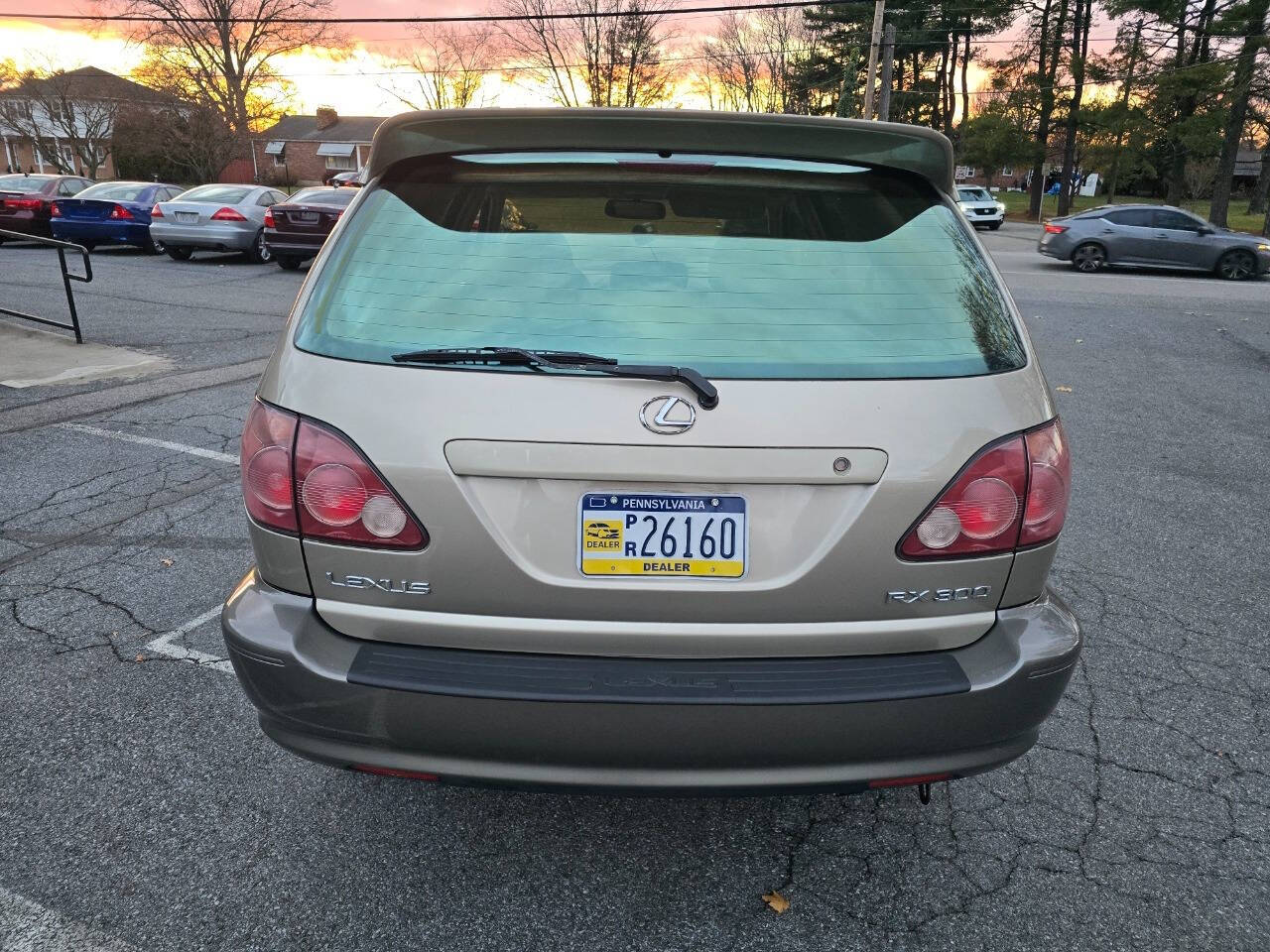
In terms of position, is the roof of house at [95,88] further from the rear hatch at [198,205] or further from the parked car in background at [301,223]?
the parked car in background at [301,223]

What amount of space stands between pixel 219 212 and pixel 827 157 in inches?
682

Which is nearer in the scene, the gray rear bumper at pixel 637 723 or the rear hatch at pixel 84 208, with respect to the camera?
the gray rear bumper at pixel 637 723

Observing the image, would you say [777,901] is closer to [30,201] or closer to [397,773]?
[397,773]

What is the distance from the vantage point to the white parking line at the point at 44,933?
2.03m

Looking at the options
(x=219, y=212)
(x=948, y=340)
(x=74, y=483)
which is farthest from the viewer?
(x=219, y=212)

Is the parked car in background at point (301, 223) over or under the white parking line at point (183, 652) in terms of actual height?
over

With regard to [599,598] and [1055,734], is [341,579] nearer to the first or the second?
[599,598]

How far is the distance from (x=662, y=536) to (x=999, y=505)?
736 millimetres

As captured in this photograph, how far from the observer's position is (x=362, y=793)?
259 cm

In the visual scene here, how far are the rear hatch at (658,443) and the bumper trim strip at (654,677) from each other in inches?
1.3

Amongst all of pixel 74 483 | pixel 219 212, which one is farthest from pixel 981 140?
pixel 74 483

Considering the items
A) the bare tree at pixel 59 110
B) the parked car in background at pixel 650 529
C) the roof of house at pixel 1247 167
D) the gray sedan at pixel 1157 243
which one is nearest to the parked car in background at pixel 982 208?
the gray sedan at pixel 1157 243

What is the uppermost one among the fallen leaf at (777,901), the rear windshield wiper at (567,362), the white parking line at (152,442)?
the rear windshield wiper at (567,362)

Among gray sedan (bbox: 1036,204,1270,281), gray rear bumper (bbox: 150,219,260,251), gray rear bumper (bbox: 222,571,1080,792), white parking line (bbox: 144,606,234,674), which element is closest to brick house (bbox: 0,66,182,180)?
gray rear bumper (bbox: 150,219,260,251)
